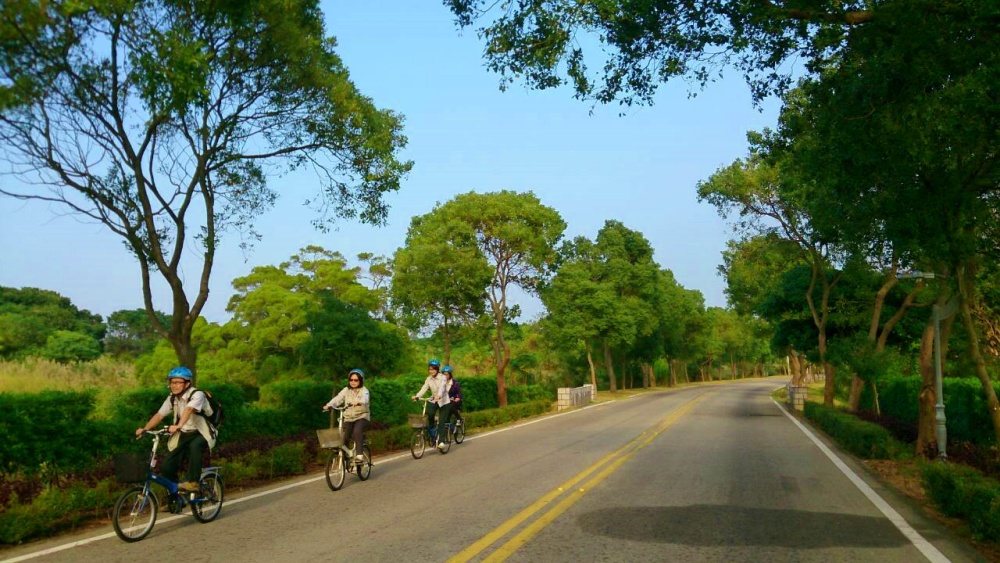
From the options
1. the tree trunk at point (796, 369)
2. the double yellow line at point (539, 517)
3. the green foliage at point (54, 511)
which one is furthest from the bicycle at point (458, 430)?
the tree trunk at point (796, 369)

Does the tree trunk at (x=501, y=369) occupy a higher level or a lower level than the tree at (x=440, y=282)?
lower

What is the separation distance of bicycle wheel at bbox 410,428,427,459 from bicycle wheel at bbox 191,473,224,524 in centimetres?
678

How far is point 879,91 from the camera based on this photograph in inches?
352

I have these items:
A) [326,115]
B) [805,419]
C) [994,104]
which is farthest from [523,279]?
[994,104]

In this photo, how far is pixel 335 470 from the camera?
427 inches

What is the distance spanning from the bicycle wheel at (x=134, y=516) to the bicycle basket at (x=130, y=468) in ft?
0.96

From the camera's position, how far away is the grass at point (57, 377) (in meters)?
19.3

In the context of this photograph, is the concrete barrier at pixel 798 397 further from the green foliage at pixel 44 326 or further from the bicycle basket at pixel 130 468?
the green foliage at pixel 44 326

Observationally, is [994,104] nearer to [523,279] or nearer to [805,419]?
[805,419]

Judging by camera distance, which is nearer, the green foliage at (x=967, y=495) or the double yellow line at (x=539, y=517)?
the double yellow line at (x=539, y=517)

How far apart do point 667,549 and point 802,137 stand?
28.6 ft

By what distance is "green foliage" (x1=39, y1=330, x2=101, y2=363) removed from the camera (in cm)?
5734

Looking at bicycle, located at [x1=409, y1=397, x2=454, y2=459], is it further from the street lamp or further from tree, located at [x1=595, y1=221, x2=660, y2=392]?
tree, located at [x1=595, y1=221, x2=660, y2=392]

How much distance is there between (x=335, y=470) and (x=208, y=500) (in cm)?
257
